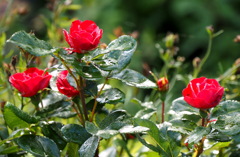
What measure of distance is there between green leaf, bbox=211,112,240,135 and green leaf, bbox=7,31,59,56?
20 centimetres

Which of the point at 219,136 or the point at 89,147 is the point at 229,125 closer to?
the point at 219,136

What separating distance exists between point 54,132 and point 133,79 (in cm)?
12

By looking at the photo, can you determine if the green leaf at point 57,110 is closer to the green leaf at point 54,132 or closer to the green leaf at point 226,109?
the green leaf at point 54,132

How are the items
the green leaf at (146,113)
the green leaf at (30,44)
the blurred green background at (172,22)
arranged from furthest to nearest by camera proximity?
the blurred green background at (172,22)
the green leaf at (146,113)
the green leaf at (30,44)

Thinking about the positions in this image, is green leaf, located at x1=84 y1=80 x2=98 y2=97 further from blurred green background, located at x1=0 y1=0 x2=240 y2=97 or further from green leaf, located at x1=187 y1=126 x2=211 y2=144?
blurred green background, located at x1=0 y1=0 x2=240 y2=97

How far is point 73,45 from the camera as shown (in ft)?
1.51

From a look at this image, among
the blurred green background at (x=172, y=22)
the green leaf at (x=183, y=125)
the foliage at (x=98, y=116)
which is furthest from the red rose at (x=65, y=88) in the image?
the blurred green background at (x=172, y=22)

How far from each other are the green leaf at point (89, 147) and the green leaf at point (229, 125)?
0.44 ft

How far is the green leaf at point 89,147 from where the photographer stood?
45cm

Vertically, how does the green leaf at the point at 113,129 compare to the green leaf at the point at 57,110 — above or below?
above

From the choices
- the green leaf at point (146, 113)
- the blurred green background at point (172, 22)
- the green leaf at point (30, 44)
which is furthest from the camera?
the blurred green background at point (172, 22)

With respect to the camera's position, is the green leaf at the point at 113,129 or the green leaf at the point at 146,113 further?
the green leaf at the point at 146,113

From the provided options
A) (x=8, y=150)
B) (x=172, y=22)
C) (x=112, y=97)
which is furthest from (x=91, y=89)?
(x=172, y=22)

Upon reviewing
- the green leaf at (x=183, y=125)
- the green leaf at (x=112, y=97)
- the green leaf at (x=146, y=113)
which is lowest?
the green leaf at (x=146, y=113)
